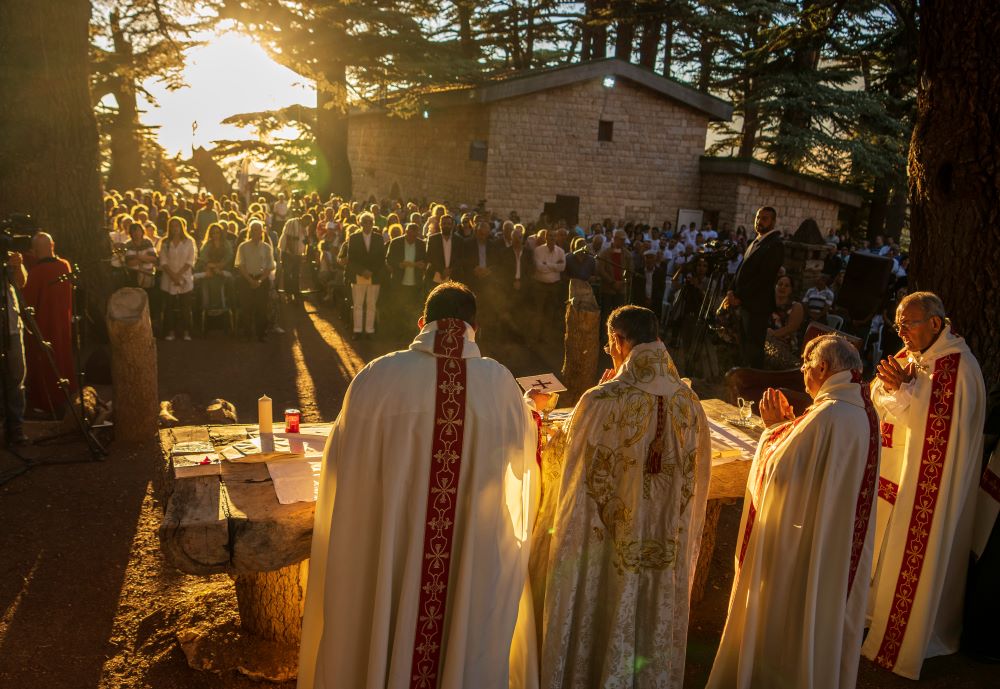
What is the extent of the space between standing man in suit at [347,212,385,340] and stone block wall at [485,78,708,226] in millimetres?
11055

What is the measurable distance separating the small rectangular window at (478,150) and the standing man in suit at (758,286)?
14.9 m

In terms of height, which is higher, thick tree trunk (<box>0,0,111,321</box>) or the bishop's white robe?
thick tree trunk (<box>0,0,111,321</box>)

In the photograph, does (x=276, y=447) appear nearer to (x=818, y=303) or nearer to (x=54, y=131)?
(x=818, y=303)

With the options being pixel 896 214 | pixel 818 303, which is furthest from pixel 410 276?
pixel 896 214

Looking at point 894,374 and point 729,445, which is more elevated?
point 894,374

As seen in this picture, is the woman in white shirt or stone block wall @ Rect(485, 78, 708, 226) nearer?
the woman in white shirt

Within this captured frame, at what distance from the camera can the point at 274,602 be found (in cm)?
439

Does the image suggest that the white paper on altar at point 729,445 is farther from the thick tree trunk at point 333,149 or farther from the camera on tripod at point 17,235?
the thick tree trunk at point 333,149

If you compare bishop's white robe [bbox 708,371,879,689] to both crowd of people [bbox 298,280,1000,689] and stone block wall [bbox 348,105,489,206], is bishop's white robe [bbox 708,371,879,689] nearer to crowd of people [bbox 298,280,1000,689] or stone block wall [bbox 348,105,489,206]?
crowd of people [bbox 298,280,1000,689]

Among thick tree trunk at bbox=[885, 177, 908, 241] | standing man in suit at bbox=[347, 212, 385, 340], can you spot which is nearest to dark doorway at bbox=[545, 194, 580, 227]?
standing man in suit at bbox=[347, 212, 385, 340]

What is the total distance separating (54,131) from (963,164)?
1049 centimetres

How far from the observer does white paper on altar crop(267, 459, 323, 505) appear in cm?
380

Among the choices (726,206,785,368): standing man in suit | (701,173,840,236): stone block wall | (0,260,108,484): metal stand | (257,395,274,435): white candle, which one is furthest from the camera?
(701,173,840,236): stone block wall

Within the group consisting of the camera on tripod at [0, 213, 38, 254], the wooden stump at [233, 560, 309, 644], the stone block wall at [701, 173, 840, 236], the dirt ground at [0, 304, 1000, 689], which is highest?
the stone block wall at [701, 173, 840, 236]
